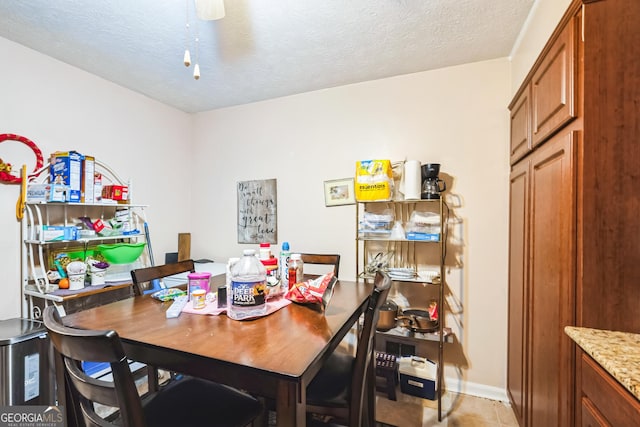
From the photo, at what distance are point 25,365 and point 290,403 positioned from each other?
1988mm

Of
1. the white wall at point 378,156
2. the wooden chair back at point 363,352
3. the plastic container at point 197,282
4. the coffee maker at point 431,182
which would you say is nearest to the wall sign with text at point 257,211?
the white wall at point 378,156

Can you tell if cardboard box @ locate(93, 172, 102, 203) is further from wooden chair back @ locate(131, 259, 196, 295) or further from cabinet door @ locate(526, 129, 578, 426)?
cabinet door @ locate(526, 129, 578, 426)

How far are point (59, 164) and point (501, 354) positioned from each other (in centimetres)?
344

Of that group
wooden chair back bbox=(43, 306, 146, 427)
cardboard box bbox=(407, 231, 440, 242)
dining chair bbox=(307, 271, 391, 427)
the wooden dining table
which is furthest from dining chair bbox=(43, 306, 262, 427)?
cardboard box bbox=(407, 231, 440, 242)

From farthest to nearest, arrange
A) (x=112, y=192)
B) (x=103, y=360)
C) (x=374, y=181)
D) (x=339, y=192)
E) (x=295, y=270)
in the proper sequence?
(x=339, y=192), (x=112, y=192), (x=374, y=181), (x=295, y=270), (x=103, y=360)

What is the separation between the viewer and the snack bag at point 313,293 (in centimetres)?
129

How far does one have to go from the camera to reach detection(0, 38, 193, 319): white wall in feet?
6.48

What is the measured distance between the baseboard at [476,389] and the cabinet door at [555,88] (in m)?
1.77

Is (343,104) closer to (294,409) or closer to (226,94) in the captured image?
(226,94)

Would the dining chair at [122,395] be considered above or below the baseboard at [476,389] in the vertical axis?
above

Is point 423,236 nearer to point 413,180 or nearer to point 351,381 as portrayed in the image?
point 413,180

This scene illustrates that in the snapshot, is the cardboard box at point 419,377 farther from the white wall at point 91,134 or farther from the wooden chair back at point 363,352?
the white wall at point 91,134

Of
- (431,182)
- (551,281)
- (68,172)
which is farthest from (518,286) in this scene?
(68,172)

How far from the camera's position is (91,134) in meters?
2.42
